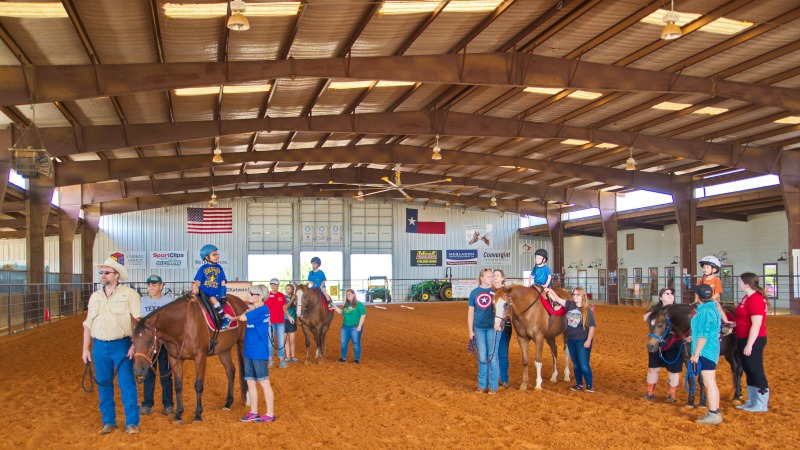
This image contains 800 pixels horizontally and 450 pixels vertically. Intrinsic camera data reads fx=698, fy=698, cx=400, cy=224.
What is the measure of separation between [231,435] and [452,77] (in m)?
10.3

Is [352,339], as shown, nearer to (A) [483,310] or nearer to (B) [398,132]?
(A) [483,310]

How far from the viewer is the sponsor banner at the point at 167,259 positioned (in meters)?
38.7

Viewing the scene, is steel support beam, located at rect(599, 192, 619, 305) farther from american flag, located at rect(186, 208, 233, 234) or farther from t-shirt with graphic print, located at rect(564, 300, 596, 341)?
t-shirt with graphic print, located at rect(564, 300, 596, 341)

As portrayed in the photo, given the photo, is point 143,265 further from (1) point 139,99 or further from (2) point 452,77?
(2) point 452,77

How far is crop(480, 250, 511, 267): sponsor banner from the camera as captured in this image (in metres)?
41.4

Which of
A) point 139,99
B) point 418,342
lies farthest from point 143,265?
point 418,342

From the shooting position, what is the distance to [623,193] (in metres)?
34.5

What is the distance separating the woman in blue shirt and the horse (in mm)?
1978

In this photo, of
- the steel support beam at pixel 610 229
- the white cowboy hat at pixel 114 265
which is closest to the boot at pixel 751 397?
the white cowboy hat at pixel 114 265

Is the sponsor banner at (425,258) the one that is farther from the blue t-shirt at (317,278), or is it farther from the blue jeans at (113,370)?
the blue jeans at (113,370)

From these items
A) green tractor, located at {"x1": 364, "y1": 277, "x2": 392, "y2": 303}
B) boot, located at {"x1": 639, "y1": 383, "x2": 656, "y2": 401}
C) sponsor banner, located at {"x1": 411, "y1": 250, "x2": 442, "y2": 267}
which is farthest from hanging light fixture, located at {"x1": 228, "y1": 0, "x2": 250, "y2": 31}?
sponsor banner, located at {"x1": 411, "y1": 250, "x2": 442, "y2": 267}

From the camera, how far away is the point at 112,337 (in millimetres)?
6953

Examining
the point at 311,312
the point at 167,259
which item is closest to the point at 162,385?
the point at 311,312

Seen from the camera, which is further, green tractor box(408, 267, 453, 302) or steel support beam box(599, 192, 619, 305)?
green tractor box(408, 267, 453, 302)
